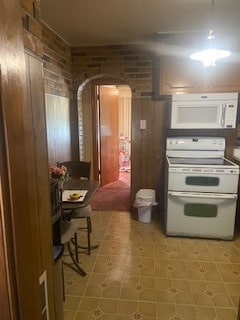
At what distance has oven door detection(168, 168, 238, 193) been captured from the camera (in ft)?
8.65

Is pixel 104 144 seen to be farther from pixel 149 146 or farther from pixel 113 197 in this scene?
pixel 149 146

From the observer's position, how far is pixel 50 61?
2797 millimetres

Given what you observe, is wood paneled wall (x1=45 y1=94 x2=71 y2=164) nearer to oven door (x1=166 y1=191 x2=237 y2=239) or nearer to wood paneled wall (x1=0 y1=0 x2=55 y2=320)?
oven door (x1=166 y1=191 x2=237 y2=239)

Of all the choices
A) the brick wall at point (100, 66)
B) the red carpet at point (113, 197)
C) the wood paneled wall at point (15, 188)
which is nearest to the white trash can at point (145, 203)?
the red carpet at point (113, 197)

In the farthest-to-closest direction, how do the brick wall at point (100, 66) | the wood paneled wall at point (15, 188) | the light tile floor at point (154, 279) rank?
1. the brick wall at point (100, 66)
2. the light tile floor at point (154, 279)
3. the wood paneled wall at point (15, 188)

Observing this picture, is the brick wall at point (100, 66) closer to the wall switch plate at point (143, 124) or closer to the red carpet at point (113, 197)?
the wall switch plate at point (143, 124)

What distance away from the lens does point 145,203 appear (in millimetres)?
3145

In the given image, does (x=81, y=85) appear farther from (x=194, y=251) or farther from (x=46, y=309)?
(x=46, y=309)

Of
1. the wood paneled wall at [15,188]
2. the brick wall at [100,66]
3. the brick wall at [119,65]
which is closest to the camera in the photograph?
the wood paneled wall at [15,188]

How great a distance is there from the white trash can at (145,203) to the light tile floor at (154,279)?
0.93 feet

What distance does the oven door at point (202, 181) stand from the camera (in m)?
2.64

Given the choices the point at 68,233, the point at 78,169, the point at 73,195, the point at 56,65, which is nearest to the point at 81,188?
the point at 73,195

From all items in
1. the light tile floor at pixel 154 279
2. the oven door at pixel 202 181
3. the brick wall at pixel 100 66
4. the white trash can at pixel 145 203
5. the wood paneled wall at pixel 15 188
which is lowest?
the light tile floor at pixel 154 279

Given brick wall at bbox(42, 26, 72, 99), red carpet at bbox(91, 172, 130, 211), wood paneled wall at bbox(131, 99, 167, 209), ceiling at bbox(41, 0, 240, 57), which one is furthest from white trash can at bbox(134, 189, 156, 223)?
ceiling at bbox(41, 0, 240, 57)
